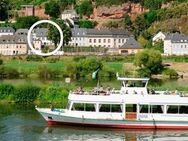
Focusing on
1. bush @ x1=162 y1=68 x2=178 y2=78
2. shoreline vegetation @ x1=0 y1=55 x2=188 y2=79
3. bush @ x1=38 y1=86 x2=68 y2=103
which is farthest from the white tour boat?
bush @ x1=162 y1=68 x2=178 y2=78

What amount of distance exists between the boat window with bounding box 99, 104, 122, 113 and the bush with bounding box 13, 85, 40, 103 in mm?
11099

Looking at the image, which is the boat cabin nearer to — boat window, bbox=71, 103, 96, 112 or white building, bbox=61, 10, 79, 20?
boat window, bbox=71, 103, 96, 112

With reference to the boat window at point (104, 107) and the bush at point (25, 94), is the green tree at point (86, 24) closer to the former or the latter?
the bush at point (25, 94)

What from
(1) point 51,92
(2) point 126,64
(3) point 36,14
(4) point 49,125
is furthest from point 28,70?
(3) point 36,14

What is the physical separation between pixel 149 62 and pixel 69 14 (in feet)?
202

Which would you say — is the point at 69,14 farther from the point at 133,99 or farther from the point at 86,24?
the point at 133,99

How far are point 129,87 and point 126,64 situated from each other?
5385 cm

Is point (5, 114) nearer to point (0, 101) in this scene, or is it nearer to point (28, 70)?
point (0, 101)

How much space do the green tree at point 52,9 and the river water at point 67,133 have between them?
107688 millimetres

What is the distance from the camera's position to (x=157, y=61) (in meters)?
90.7

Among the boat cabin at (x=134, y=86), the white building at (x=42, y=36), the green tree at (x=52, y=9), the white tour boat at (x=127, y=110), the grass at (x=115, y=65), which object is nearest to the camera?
the white tour boat at (x=127, y=110)

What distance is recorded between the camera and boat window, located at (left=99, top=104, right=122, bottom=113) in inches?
1713

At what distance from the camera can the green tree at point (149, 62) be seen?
9019cm

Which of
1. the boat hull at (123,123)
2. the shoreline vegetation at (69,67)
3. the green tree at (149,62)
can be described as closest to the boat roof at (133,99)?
the boat hull at (123,123)
